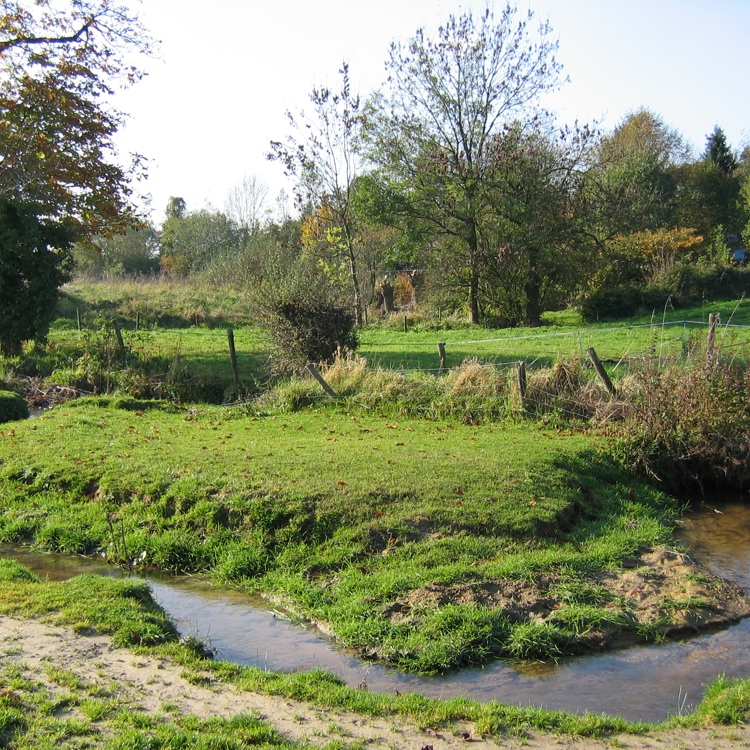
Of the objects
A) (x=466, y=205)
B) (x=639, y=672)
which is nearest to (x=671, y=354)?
(x=639, y=672)

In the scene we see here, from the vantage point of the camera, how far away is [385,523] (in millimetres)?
10398

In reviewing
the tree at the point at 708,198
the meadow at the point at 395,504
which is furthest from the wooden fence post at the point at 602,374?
the tree at the point at 708,198

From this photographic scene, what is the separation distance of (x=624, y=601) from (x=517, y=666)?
73.7 inches

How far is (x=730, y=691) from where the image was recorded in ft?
22.5

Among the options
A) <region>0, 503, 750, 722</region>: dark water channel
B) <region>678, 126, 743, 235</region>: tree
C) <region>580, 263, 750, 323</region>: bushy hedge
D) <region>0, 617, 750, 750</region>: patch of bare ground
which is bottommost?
<region>0, 503, 750, 722</region>: dark water channel

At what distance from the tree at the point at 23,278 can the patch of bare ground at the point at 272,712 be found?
Answer: 19.3 m

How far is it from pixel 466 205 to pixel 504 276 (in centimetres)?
381

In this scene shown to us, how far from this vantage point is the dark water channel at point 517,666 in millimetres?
7148

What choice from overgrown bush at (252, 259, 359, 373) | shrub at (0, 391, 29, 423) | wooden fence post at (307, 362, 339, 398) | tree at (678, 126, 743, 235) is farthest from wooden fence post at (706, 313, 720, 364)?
tree at (678, 126, 743, 235)

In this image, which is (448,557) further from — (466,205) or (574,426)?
(466,205)

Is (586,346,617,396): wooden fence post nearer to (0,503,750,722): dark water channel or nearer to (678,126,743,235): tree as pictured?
(0,503,750,722): dark water channel

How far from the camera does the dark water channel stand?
7.15 metres

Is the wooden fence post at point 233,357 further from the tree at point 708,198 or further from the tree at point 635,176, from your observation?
the tree at point 708,198

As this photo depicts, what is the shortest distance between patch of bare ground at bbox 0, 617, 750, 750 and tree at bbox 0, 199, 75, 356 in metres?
19.3
